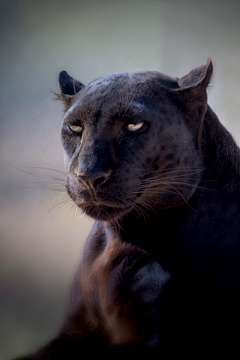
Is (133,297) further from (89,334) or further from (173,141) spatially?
(173,141)

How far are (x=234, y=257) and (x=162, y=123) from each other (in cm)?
46

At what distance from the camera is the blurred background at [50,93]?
54.2 inches

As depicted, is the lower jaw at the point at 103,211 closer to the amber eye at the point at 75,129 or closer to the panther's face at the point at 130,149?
the panther's face at the point at 130,149

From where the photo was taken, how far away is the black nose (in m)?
0.99

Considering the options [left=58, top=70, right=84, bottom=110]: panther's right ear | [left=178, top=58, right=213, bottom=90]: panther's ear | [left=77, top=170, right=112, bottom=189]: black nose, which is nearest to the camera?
[left=77, top=170, right=112, bottom=189]: black nose

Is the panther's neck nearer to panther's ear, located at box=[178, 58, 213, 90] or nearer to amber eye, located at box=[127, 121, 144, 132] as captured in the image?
panther's ear, located at box=[178, 58, 213, 90]

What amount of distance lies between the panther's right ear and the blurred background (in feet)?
0.34

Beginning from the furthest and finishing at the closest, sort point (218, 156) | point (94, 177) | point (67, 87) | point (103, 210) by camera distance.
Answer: point (67, 87) → point (218, 156) → point (103, 210) → point (94, 177)

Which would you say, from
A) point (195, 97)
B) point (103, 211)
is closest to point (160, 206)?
point (103, 211)

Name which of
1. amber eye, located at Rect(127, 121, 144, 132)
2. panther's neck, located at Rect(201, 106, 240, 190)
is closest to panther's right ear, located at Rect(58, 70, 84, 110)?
amber eye, located at Rect(127, 121, 144, 132)

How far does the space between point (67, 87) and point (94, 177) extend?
505 mm

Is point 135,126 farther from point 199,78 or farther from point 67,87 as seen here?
point 67,87

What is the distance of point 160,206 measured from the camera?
1.18 metres

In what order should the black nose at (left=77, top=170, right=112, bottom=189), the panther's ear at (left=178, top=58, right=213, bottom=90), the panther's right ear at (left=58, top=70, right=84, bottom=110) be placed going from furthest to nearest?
the panther's right ear at (left=58, top=70, right=84, bottom=110) < the panther's ear at (left=178, top=58, right=213, bottom=90) < the black nose at (left=77, top=170, right=112, bottom=189)
